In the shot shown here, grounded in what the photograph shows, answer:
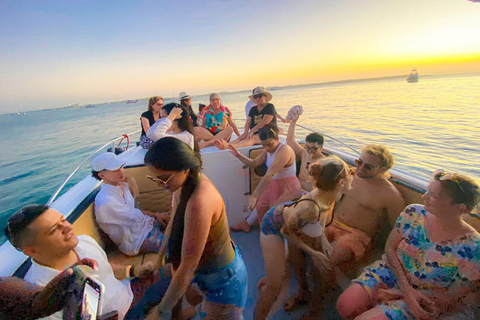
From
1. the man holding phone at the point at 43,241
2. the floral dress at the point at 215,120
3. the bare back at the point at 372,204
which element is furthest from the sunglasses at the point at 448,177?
the floral dress at the point at 215,120

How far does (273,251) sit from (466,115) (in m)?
13.6

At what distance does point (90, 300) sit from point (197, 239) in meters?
0.39

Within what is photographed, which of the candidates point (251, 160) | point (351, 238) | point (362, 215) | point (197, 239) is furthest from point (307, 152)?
point (197, 239)

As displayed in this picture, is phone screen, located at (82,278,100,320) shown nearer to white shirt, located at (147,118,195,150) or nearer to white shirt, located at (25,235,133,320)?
white shirt, located at (25,235,133,320)

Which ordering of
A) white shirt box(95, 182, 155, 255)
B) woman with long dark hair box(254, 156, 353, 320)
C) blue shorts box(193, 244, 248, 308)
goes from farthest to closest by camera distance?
1. white shirt box(95, 182, 155, 255)
2. woman with long dark hair box(254, 156, 353, 320)
3. blue shorts box(193, 244, 248, 308)

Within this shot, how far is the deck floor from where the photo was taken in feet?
5.79

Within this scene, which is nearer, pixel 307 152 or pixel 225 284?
pixel 225 284

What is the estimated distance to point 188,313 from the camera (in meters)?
1.81

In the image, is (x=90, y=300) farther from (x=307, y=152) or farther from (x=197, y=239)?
(x=307, y=152)

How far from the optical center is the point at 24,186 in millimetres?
7492

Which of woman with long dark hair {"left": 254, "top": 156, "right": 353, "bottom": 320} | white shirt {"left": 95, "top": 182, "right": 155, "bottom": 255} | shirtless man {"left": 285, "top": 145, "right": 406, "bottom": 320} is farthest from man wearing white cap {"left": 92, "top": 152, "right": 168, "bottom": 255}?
shirtless man {"left": 285, "top": 145, "right": 406, "bottom": 320}

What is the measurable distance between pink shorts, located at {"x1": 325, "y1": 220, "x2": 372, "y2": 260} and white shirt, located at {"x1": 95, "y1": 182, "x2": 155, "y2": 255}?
1638 mm

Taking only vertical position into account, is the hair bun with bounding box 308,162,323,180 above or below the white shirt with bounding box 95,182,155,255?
above

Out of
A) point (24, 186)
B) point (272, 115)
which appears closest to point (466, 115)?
point (272, 115)
